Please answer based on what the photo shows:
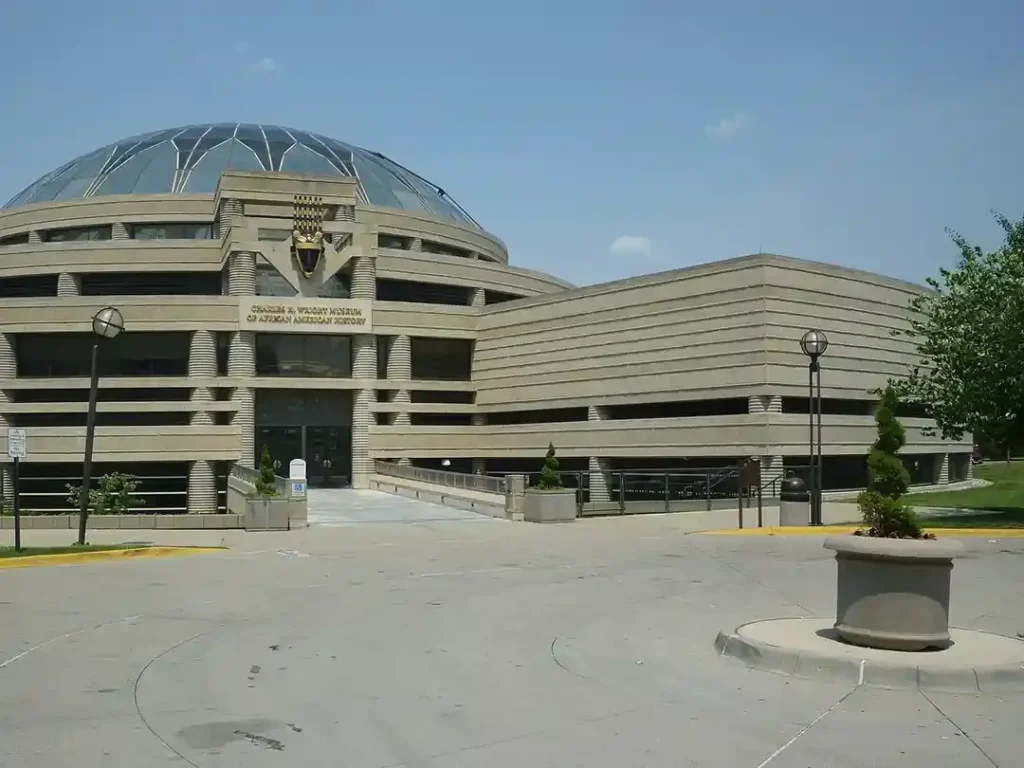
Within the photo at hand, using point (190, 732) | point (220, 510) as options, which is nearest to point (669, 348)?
point (220, 510)

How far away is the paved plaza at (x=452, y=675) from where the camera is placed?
6590mm

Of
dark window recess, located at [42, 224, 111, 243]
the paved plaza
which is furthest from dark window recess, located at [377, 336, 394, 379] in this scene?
the paved plaza

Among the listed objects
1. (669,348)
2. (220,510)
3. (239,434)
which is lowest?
(220,510)

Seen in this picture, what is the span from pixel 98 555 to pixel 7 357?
35.2 metres

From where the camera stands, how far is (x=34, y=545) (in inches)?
875

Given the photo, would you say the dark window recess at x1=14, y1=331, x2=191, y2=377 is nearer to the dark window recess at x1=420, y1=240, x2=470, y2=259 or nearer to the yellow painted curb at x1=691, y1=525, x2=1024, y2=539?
the dark window recess at x1=420, y1=240, x2=470, y2=259

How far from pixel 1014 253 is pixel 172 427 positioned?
36317 mm

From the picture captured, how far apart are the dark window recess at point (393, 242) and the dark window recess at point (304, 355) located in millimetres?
7540

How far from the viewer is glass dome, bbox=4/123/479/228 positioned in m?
60.0

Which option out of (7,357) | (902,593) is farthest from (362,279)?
(902,593)

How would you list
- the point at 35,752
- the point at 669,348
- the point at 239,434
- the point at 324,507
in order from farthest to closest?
the point at 239,434 < the point at 669,348 < the point at 324,507 < the point at 35,752

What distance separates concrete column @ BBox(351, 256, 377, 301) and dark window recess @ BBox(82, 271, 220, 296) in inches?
320

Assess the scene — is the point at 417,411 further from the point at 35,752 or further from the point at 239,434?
the point at 35,752

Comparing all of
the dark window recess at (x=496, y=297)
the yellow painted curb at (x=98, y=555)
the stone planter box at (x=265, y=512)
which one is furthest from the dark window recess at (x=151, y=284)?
the yellow painted curb at (x=98, y=555)
